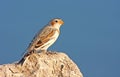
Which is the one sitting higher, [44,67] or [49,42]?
[49,42]

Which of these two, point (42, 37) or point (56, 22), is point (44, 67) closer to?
point (42, 37)

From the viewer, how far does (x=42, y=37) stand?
52.1 ft

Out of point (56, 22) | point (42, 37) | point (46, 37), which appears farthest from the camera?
point (56, 22)

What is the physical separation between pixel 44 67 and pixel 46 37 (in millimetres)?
3232

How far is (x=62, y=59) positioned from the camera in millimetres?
13914

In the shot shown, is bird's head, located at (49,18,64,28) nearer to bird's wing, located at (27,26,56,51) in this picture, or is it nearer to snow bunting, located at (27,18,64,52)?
snow bunting, located at (27,18,64,52)

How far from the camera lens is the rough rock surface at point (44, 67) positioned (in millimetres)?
12641

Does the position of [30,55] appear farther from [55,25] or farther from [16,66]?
[55,25]

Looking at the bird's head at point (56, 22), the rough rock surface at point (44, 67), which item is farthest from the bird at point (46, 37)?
the rough rock surface at point (44, 67)

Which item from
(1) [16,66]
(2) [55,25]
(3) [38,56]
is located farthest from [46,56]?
(2) [55,25]

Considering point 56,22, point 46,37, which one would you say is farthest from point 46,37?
point 56,22

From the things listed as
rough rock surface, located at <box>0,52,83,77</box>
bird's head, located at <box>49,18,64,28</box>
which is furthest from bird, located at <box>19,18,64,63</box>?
rough rock surface, located at <box>0,52,83,77</box>

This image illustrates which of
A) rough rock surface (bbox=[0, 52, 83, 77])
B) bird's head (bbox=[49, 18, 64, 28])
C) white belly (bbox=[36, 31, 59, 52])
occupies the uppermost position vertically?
bird's head (bbox=[49, 18, 64, 28])

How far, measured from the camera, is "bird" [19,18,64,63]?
1531cm
